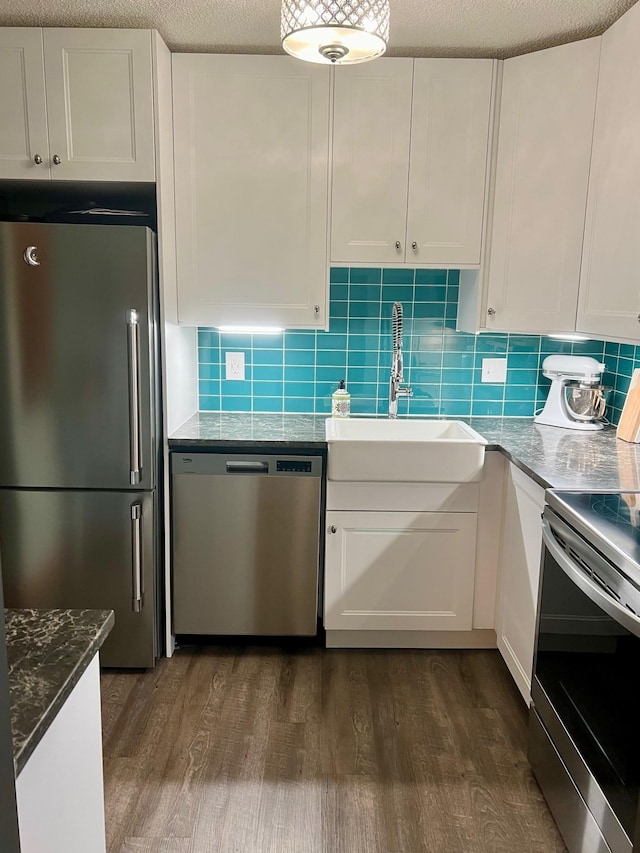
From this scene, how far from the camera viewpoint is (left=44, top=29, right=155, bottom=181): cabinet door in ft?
7.52

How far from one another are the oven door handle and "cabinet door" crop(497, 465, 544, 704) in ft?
0.66

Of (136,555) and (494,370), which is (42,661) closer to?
(136,555)

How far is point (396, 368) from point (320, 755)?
153 centimetres

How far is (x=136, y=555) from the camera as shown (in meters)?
2.46

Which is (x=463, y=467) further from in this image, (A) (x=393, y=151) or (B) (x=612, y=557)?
(A) (x=393, y=151)

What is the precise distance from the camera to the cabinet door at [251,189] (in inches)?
98.0

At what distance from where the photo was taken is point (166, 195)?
8.07 feet

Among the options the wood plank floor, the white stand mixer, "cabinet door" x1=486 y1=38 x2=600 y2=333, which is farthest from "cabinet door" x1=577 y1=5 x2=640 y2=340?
the wood plank floor

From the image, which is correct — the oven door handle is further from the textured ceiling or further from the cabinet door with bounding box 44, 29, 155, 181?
the cabinet door with bounding box 44, 29, 155, 181

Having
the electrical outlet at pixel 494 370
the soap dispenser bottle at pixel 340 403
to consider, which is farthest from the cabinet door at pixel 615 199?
the soap dispenser bottle at pixel 340 403

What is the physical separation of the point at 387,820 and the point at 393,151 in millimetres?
2266

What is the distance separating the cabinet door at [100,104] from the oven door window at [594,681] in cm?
195

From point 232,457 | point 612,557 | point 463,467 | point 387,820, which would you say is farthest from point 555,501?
point 232,457

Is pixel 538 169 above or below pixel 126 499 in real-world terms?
above
